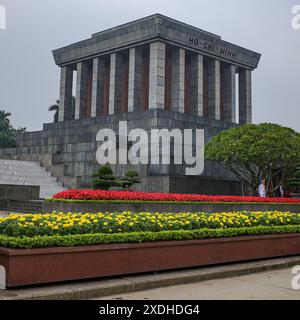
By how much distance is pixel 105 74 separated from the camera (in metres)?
42.6

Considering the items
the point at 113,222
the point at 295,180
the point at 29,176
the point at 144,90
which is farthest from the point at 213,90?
the point at 113,222

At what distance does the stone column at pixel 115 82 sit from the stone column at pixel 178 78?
5222 millimetres

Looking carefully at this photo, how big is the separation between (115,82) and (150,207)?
2490 centimetres

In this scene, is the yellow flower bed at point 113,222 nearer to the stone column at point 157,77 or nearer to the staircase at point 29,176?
the staircase at point 29,176

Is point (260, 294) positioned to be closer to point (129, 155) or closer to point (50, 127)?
point (129, 155)

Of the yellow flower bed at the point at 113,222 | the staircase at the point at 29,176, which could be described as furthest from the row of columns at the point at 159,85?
the yellow flower bed at the point at 113,222

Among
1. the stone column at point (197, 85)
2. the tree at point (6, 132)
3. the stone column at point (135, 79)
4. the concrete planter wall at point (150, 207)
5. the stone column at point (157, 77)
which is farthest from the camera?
the tree at point (6, 132)

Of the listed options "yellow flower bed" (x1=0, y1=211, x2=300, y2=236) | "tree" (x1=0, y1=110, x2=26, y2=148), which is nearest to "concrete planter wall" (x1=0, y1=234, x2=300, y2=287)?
"yellow flower bed" (x1=0, y1=211, x2=300, y2=236)

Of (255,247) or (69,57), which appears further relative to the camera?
(69,57)

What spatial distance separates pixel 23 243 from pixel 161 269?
2.63 metres

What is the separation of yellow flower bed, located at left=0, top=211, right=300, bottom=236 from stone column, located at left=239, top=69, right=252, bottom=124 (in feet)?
111

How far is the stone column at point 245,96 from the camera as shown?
1725 inches

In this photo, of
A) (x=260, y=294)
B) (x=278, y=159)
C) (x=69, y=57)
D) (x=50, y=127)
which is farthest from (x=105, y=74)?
(x=260, y=294)

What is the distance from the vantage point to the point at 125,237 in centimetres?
776
